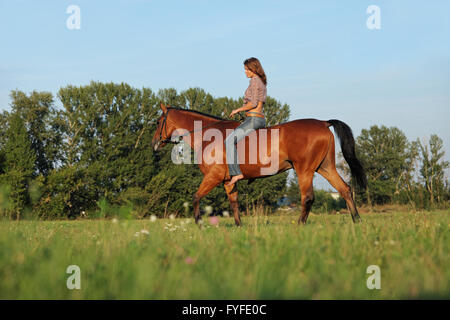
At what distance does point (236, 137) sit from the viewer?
27.2ft

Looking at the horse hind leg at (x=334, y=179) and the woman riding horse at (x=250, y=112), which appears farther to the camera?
the horse hind leg at (x=334, y=179)

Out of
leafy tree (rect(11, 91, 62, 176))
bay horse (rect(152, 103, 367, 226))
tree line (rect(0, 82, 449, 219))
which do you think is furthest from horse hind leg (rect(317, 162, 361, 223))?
leafy tree (rect(11, 91, 62, 176))

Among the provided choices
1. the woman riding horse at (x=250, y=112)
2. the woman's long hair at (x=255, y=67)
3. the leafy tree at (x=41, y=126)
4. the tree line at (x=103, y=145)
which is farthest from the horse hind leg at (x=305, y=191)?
the leafy tree at (x=41, y=126)

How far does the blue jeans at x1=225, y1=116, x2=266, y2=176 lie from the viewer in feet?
26.9

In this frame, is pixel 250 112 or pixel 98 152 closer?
pixel 250 112

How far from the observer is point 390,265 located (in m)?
3.23

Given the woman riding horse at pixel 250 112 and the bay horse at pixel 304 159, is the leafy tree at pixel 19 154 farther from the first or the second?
the woman riding horse at pixel 250 112

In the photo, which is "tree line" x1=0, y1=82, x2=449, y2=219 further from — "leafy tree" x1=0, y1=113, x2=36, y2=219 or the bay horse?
the bay horse

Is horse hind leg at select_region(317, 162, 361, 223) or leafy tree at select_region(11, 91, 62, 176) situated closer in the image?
horse hind leg at select_region(317, 162, 361, 223)

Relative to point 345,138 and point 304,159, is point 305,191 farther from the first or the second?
point 345,138

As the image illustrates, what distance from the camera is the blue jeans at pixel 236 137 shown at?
8195 mm

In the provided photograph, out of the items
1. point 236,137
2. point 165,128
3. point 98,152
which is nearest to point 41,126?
point 98,152
